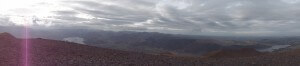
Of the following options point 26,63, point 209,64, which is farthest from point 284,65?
point 26,63

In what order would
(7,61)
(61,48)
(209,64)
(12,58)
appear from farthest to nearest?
(61,48), (209,64), (12,58), (7,61)

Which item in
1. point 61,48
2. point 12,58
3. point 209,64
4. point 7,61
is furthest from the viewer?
point 61,48

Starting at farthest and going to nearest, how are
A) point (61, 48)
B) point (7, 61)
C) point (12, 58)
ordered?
point (61, 48)
point (12, 58)
point (7, 61)

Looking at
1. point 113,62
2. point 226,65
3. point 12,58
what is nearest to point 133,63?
point 113,62

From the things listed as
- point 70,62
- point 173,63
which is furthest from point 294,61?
point 70,62

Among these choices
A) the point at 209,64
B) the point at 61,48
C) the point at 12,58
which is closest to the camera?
the point at 12,58

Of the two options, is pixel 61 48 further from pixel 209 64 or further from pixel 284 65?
pixel 284 65

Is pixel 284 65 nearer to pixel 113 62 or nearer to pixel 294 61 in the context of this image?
pixel 294 61

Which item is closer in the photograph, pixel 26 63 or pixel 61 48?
pixel 26 63

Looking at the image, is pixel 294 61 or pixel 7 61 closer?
pixel 7 61
